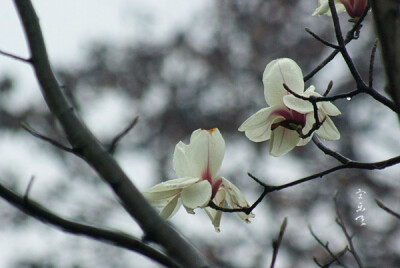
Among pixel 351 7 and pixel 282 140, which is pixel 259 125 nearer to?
pixel 282 140

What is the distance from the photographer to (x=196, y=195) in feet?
4.29

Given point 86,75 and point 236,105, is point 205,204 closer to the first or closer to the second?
point 236,105

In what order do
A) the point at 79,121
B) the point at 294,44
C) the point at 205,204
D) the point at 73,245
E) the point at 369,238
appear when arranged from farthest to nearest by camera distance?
1. the point at 294,44
2. the point at 73,245
3. the point at 369,238
4. the point at 205,204
5. the point at 79,121

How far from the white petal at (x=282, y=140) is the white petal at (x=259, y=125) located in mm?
17

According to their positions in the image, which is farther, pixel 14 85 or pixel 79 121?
pixel 14 85

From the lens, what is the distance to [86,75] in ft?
33.5

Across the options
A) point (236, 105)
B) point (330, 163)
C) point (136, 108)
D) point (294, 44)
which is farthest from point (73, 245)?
point (294, 44)

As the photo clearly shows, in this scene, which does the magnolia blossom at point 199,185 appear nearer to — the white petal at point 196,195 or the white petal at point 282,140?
the white petal at point 196,195

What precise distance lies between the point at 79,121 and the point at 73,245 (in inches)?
321

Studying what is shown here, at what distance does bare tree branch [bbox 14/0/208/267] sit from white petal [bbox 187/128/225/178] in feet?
1.07

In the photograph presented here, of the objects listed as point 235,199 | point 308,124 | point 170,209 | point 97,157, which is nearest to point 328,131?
point 308,124

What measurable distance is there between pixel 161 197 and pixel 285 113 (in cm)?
30

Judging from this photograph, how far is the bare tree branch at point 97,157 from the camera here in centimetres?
100

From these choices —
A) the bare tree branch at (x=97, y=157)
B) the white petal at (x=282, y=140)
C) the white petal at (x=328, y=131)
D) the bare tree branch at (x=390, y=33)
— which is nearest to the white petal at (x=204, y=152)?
the white petal at (x=282, y=140)
